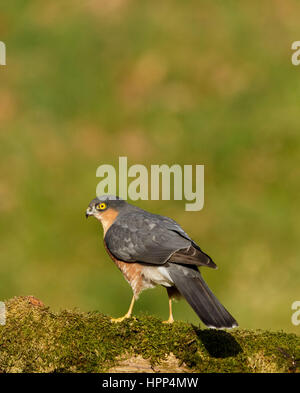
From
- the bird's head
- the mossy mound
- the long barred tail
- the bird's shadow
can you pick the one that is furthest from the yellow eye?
the bird's shadow

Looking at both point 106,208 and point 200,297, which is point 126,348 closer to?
point 200,297

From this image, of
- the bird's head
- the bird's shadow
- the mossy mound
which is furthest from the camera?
the bird's head

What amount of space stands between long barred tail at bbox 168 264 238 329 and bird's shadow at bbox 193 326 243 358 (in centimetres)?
17

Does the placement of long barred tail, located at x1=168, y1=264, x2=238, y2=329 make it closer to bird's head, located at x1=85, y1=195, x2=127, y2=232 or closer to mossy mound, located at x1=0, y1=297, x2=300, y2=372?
mossy mound, located at x1=0, y1=297, x2=300, y2=372

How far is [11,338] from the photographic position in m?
5.53

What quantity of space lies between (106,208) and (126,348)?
2131 millimetres

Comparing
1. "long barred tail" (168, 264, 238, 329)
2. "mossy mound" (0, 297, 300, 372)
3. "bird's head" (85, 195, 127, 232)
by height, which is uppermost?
"bird's head" (85, 195, 127, 232)

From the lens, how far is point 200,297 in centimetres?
594

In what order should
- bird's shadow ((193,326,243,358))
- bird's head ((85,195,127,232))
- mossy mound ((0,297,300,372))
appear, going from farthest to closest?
1. bird's head ((85,195,127,232))
2. bird's shadow ((193,326,243,358))
3. mossy mound ((0,297,300,372))

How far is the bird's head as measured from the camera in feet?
23.9

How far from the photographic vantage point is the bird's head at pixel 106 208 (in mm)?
7289

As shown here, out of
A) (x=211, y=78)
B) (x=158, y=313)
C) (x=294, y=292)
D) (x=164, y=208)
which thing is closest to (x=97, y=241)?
(x=164, y=208)

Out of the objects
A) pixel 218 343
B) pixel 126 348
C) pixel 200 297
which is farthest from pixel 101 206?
pixel 218 343
